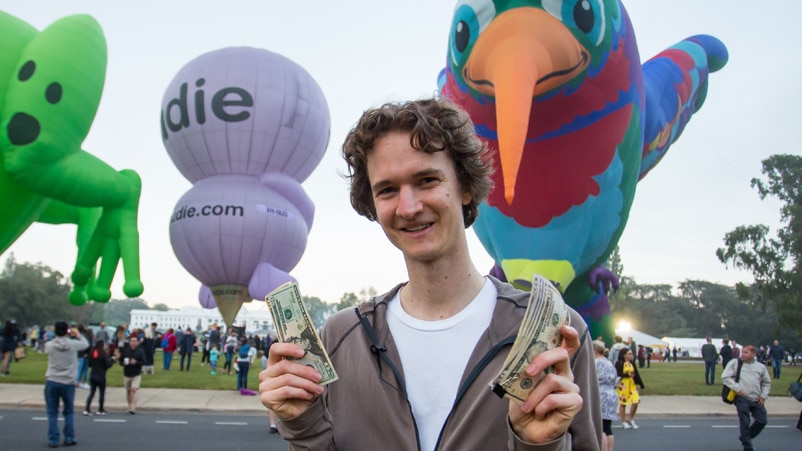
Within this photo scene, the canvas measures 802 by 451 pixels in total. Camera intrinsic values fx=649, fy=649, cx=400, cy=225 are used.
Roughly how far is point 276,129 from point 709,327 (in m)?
71.2

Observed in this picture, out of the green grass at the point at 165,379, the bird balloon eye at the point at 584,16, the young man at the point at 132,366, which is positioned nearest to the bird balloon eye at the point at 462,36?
the bird balloon eye at the point at 584,16

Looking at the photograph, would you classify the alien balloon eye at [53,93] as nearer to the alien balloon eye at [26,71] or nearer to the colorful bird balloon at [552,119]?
the alien balloon eye at [26,71]

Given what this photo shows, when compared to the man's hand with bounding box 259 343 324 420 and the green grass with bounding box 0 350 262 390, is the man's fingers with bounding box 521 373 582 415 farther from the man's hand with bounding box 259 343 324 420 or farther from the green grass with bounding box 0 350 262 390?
the green grass with bounding box 0 350 262 390

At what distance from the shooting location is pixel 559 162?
7121 mm

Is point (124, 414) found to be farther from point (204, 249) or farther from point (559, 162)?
point (204, 249)

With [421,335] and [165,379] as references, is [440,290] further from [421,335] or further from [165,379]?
[165,379]

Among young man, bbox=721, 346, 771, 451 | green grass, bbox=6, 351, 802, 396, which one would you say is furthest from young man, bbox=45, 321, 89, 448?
young man, bbox=721, 346, 771, 451

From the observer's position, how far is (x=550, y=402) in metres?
1.19

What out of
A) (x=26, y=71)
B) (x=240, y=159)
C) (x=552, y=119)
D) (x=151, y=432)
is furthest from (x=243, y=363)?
(x=240, y=159)

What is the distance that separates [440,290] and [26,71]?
7.79 metres

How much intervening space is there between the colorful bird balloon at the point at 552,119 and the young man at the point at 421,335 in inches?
175

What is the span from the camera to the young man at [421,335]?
4.67 ft

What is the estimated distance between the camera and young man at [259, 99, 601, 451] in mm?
1425

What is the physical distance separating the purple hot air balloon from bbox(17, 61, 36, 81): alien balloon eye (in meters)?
11.5
